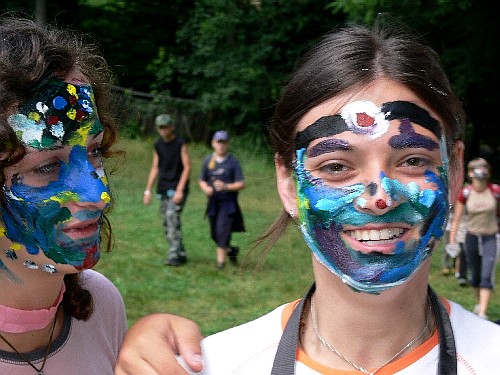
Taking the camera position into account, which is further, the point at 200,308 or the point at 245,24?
the point at 245,24

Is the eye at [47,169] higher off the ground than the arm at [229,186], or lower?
higher

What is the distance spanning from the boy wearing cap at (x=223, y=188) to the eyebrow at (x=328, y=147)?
237 inches

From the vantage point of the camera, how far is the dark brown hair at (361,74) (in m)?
2.00

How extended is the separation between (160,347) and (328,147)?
26.5 inches

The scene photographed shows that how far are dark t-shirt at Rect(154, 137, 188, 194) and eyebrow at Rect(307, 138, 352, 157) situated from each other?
631cm

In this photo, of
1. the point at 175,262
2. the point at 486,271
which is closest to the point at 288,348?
the point at 486,271

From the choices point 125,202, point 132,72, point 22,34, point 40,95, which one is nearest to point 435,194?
point 40,95

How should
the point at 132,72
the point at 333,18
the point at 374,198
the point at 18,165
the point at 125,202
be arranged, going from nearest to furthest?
1. the point at 374,198
2. the point at 18,165
3. the point at 125,202
4. the point at 333,18
5. the point at 132,72

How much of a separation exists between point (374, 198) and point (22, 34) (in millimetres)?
1308

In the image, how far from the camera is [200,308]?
6.80m

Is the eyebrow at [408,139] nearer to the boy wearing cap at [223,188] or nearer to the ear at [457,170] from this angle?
the ear at [457,170]

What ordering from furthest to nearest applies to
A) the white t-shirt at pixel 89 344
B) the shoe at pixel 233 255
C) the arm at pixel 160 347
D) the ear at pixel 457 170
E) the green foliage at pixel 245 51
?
1. the green foliage at pixel 245 51
2. the shoe at pixel 233 255
3. the white t-shirt at pixel 89 344
4. the ear at pixel 457 170
5. the arm at pixel 160 347

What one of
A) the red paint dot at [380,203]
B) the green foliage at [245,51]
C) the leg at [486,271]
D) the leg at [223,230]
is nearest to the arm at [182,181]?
the leg at [223,230]

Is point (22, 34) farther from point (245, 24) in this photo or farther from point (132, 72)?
point (132, 72)
